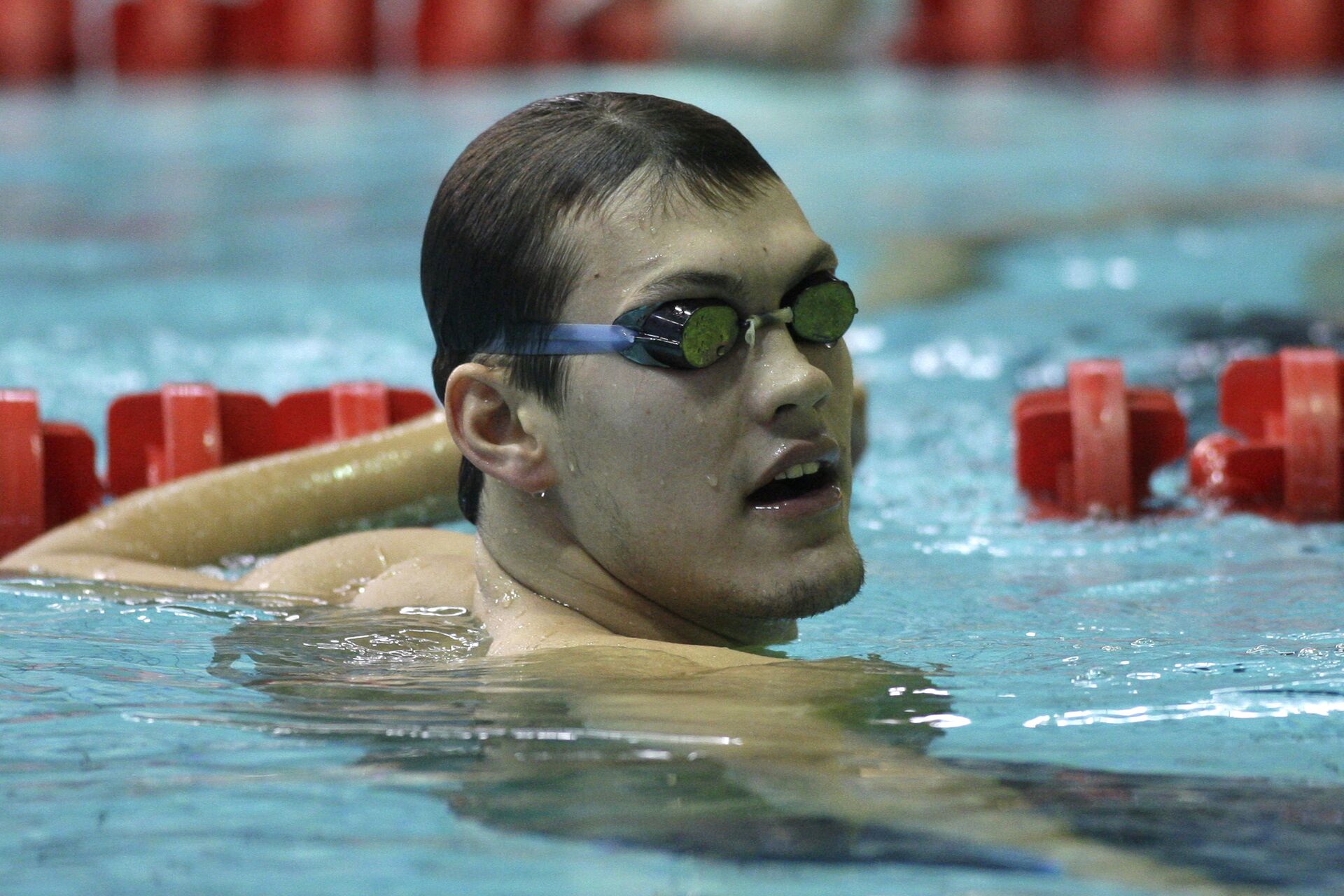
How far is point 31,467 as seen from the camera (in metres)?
3.58

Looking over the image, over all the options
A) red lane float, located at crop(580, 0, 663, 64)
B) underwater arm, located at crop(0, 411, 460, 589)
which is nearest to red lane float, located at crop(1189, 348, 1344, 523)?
underwater arm, located at crop(0, 411, 460, 589)

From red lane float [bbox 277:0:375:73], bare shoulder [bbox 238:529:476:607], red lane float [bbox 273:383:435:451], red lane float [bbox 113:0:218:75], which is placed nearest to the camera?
bare shoulder [bbox 238:529:476:607]

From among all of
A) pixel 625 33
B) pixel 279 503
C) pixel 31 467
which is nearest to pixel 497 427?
pixel 279 503

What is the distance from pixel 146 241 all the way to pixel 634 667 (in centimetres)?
642

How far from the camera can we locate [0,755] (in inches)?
78.4

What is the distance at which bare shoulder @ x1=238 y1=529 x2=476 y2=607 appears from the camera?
8.64ft

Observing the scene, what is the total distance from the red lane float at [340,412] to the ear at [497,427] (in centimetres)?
172

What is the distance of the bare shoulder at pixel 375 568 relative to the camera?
263 cm

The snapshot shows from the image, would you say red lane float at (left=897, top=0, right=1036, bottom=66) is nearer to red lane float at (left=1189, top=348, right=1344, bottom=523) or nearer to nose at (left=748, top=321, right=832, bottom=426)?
red lane float at (left=1189, top=348, right=1344, bottom=523)

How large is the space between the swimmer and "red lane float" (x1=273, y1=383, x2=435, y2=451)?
5.41 feet

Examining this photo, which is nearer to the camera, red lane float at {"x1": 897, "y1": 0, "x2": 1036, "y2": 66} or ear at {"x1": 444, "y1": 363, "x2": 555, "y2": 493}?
ear at {"x1": 444, "y1": 363, "x2": 555, "y2": 493}

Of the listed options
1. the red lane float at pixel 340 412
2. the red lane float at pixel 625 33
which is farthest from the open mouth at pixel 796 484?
the red lane float at pixel 625 33

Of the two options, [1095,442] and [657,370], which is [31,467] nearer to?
[657,370]

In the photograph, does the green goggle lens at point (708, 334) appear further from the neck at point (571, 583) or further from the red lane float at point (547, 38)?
the red lane float at point (547, 38)
